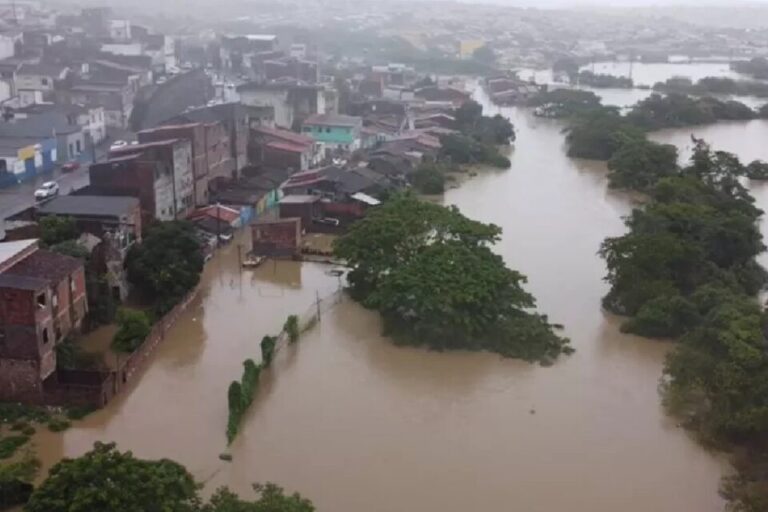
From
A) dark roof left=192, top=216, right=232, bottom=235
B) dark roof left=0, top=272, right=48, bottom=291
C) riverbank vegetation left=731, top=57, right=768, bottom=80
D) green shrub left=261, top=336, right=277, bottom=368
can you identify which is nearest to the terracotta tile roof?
dark roof left=192, top=216, right=232, bottom=235

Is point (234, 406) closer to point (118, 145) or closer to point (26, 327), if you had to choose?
point (26, 327)

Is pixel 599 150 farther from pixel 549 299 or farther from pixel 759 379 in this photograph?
pixel 759 379

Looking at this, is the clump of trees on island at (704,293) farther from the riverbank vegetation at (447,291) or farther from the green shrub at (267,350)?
the green shrub at (267,350)

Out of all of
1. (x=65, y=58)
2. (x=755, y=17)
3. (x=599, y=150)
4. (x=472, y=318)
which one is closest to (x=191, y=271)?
(x=472, y=318)

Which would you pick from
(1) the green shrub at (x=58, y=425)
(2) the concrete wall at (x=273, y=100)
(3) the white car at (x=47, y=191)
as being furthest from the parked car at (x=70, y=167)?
(1) the green shrub at (x=58, y=425)

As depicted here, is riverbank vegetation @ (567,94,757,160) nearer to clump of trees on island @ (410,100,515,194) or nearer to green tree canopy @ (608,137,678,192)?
green tree canopy @ (608,137,678,192)

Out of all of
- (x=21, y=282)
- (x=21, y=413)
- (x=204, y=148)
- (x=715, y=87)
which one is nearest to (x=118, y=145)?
(x=204, y=148)
